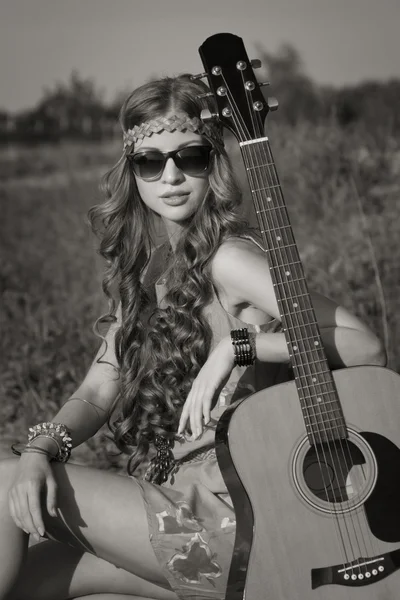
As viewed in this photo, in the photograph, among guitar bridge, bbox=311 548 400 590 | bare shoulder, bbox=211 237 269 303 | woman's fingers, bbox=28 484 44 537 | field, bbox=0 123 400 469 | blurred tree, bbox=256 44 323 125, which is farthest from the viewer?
blurred tree, bbox=256 44 323 125

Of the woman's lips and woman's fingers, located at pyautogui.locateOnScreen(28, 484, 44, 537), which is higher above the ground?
the woman's lips

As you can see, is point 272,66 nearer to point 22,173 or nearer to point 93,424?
point 22,173

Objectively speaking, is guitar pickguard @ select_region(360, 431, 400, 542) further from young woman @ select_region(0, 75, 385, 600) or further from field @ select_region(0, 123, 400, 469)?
field @ select_region(0, 123, 400, 469)

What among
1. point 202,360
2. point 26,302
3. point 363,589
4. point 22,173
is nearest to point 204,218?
point 202,360

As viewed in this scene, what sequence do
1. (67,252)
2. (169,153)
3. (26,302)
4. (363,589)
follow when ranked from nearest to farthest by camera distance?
(363,589) < (169,153) < (26,302) < (67,252)

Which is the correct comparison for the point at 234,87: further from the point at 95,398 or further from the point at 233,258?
the point at 95,398

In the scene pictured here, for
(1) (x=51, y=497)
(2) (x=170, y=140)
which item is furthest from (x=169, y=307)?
(1) (x=51, y=497)

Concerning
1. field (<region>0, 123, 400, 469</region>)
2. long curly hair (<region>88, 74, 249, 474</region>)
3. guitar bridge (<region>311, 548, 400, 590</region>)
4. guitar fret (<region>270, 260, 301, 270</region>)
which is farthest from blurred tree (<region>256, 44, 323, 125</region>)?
guitar bridge (<region>311, 548, 400, 590</region>)

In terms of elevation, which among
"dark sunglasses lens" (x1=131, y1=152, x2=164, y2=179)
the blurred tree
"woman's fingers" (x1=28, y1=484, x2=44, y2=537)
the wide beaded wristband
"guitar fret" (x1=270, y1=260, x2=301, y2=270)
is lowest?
"woman's fingers" (x1=28, y1=484, x2=44, y2=537)

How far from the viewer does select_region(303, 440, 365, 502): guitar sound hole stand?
2305 millimetres

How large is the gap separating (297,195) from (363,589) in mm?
4230

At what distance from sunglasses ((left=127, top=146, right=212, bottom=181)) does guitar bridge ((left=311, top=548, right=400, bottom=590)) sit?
1.29 m

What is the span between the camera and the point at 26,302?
5672 mm

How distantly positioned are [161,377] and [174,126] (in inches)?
31.8
